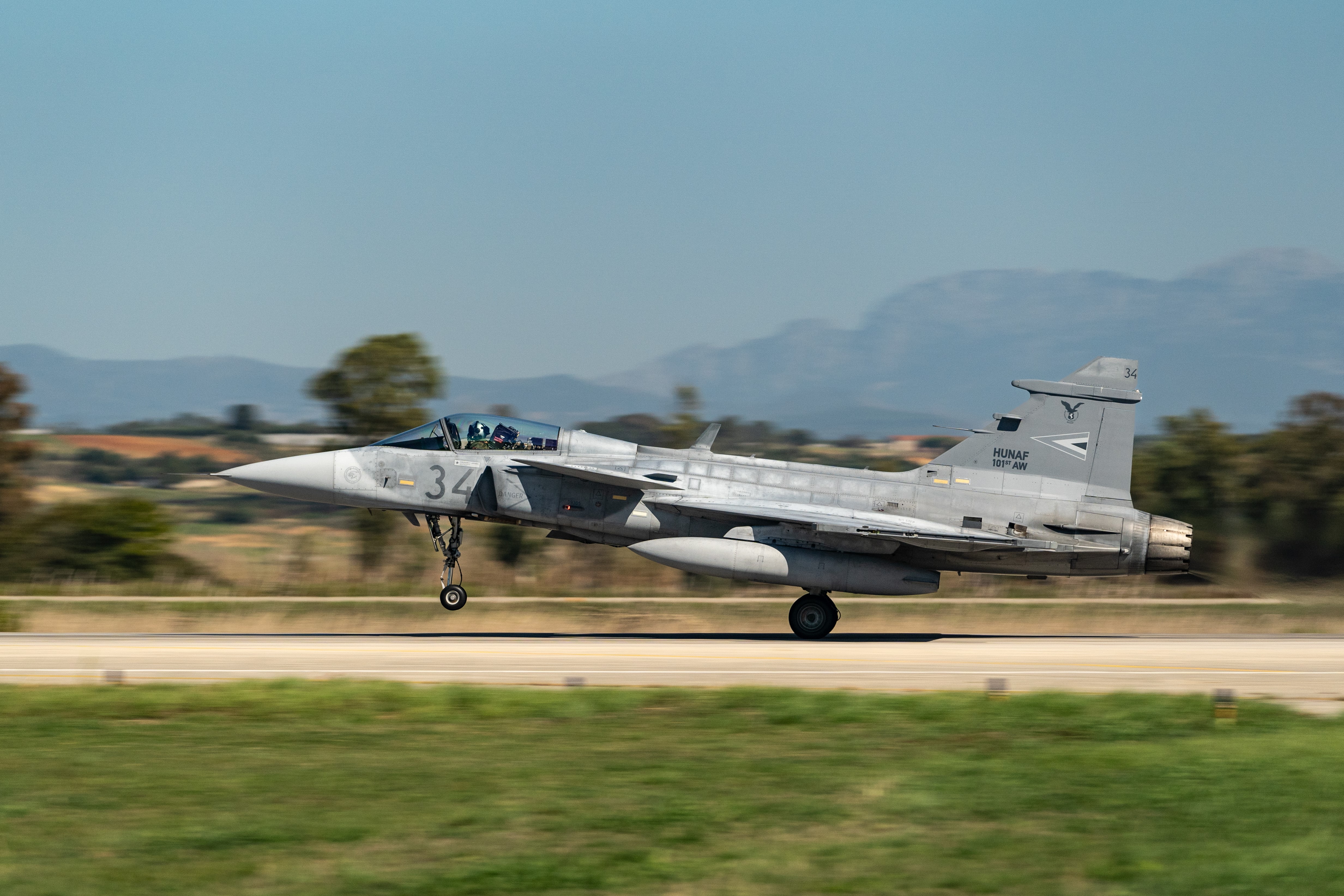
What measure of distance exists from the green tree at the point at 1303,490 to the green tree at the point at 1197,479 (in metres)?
0.61

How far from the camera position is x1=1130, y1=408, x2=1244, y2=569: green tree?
88.2 ft

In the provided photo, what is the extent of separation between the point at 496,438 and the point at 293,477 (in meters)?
3.25

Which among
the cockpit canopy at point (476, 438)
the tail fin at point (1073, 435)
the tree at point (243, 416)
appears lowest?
the cockpit canopy at point (476, 438)

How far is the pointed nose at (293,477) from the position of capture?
19578mm

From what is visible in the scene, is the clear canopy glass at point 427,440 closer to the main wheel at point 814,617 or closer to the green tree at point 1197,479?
the main wheel at point 814,617

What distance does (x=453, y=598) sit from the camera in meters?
19.6

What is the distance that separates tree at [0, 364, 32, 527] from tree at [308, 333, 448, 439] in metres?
9.13

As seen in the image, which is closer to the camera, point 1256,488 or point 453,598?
point 453,598

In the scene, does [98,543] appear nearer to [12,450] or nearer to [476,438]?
[12,450]

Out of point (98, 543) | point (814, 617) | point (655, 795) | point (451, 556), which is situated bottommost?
point (655, 795)

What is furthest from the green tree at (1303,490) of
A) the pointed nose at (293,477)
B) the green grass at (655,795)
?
the pointed nose at (293,477)

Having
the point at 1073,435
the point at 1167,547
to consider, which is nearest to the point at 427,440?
the point at 1073,435

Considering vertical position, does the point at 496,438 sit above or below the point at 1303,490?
below

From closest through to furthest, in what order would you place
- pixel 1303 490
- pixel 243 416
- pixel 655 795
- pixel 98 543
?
Result: pixel 655 795
pixel 1303 490
pixel 98 543
pixel 243 416
